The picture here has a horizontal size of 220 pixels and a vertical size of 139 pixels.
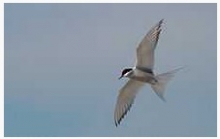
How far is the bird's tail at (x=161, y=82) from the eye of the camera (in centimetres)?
932

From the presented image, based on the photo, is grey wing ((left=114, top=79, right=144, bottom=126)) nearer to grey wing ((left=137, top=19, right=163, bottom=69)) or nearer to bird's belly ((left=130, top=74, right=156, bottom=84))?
bird's belly ((left=130, top=74, right=156, bottom=84))

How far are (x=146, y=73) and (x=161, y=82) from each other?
120 mm

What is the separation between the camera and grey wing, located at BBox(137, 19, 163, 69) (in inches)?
361

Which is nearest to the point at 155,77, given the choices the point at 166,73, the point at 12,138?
the point at 166,73

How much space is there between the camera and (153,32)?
919 cm

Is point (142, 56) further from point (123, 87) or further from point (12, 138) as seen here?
point (12, 138)

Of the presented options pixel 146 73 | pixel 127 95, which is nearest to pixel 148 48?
pixel 146 73

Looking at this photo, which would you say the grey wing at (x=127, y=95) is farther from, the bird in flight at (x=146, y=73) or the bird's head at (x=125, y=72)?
the bird's head at (x=125, y=72)

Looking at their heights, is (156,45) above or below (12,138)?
above

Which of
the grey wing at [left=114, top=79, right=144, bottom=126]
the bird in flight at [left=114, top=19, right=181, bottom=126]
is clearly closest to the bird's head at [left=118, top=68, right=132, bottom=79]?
the bird in flight at [left=114, top=19, right=181, bottom=126]

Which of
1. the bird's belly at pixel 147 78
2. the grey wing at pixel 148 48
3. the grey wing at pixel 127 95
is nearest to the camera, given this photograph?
the grey wing at pixel 148 48

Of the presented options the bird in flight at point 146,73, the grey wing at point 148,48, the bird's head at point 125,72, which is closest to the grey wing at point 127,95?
the bird in flight at point 146,73

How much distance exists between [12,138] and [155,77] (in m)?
1.08

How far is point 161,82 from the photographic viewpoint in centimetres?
934
